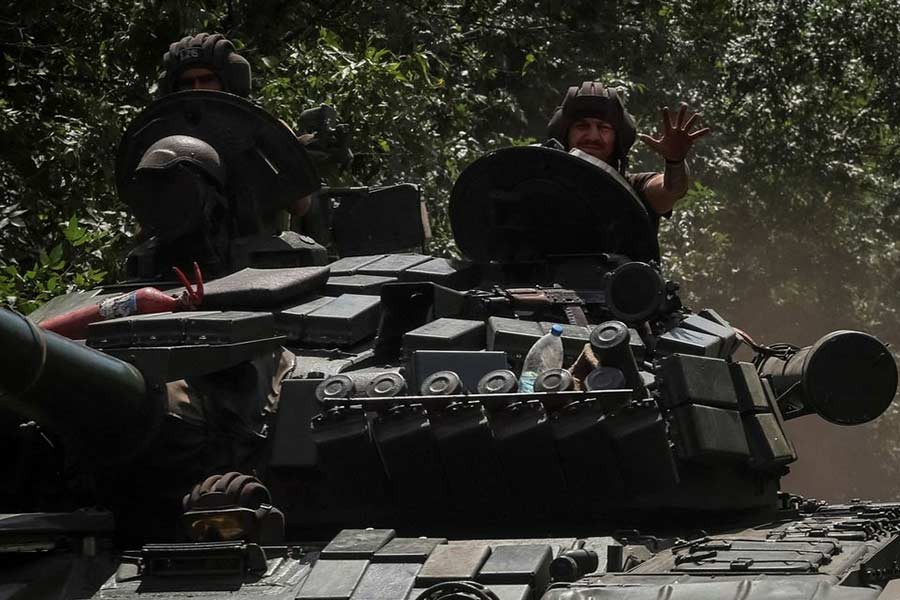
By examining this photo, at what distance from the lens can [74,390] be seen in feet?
31.3

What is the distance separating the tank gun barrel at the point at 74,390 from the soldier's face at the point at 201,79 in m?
4.27

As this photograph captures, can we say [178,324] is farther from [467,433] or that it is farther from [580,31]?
[580,31]

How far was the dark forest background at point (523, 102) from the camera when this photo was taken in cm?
1922

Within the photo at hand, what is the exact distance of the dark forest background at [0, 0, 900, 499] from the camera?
63.1ft

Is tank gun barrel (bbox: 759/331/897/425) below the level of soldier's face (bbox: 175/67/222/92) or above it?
below

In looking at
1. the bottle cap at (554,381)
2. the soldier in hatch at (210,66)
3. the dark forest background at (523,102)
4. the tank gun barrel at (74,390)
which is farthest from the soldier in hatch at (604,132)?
the dark forest background at (523,102)

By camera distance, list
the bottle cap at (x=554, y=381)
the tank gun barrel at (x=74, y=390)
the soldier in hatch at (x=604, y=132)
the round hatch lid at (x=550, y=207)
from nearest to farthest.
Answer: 1. the tank gun barrel at (x=74, y=390)
2. the bottle cap at (x=554, y=381)
3. the round hatch lid at (x=550, y=207)
4. the soldier in hatch at (x=604, y=132)

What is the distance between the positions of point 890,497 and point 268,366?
4635 cm

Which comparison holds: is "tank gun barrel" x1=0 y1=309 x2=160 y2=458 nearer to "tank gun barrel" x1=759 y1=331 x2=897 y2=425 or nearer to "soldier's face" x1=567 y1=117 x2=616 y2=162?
"tank gun barrel" x1=759 y1=331 x2=897 y2=425

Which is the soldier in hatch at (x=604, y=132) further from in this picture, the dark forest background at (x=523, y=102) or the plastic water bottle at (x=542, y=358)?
the dark forest background at (x=523, y=102)

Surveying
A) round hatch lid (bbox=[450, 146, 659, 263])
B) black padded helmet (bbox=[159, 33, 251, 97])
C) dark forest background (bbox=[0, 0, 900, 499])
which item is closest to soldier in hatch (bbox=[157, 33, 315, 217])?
black padded helmet (bbox=[159, 33, 251, 97])

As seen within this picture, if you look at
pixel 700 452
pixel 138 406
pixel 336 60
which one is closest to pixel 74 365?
pixel 138 406

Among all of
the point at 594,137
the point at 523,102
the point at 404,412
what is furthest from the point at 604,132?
the point at 523,102

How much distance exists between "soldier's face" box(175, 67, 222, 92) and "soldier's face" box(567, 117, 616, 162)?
2.57m
